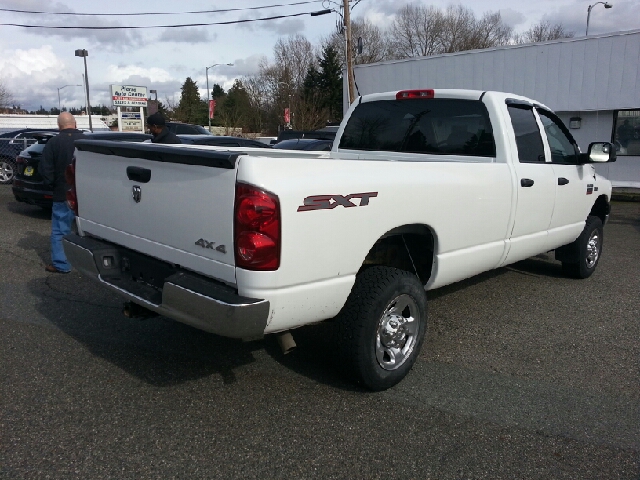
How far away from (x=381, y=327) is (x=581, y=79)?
14249 mm

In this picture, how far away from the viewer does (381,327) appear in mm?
3648

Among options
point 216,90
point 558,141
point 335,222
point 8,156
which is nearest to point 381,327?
point 335,222

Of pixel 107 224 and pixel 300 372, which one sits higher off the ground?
pixel 107 224

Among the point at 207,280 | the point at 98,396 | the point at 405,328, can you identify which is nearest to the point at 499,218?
the point at 405,328

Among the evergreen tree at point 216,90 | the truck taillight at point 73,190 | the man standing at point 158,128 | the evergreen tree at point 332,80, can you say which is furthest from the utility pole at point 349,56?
the evergreen tree at point 216,90

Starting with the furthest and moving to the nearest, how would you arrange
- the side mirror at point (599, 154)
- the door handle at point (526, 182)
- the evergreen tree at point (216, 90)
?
the evergreen tree at point (216, 90) → the side mirror at point (599, 154) → the door handle at point (526, 182)

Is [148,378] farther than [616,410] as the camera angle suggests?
Yes

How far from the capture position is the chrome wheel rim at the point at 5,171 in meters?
15.1

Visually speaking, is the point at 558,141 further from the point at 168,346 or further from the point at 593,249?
the point at 168,346

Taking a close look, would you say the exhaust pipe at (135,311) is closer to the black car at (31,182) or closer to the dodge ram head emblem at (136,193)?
the dodge ram head emblem at (136,193)

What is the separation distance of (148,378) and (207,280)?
112 cm

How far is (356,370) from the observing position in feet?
11.4

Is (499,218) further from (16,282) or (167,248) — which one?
(16,282)

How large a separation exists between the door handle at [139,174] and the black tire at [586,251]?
487 cm
